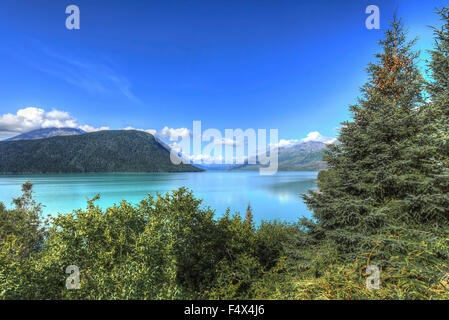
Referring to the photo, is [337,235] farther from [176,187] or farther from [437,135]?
[176,187]

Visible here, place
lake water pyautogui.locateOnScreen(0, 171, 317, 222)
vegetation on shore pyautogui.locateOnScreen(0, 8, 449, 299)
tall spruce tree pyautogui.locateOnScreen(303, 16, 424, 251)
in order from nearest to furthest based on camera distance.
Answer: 1. vegetation on shore pyautogui.locateOnScreen(0, 8, 449, 299)
2. tall spruce tree pyautogui.locateOnScreen(303, 16, 424, 251)
3. lake water pyautogui.locateOnScreen(0, 171, 317, 222)

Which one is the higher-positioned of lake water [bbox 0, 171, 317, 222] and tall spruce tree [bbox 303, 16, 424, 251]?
tall spruce tree [bbox 303, 16, 424, 251]

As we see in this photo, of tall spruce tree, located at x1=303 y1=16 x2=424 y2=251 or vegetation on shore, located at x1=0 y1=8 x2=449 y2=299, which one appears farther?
tall spruce tree, located at x1=303 y1=16 x2=424 y2=251

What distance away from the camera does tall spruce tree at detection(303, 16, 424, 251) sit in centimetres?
611

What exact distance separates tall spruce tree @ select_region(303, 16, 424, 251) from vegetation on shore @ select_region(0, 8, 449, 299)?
0.15ft

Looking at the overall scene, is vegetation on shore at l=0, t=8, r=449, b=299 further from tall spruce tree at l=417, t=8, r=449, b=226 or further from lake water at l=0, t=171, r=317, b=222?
lake water at l=0, t=171, r=317, b=222

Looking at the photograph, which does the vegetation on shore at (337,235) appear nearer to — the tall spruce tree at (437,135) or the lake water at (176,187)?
the tall spruce tree at (437,135)

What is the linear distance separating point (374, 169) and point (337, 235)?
295 centimetres

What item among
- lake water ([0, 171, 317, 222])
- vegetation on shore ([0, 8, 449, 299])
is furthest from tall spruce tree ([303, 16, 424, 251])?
lake water ([0, 171, 317, 222])

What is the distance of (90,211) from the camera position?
7969 mm

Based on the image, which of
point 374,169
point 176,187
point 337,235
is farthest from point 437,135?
point 176,187

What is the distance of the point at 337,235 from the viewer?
675 centimetres
